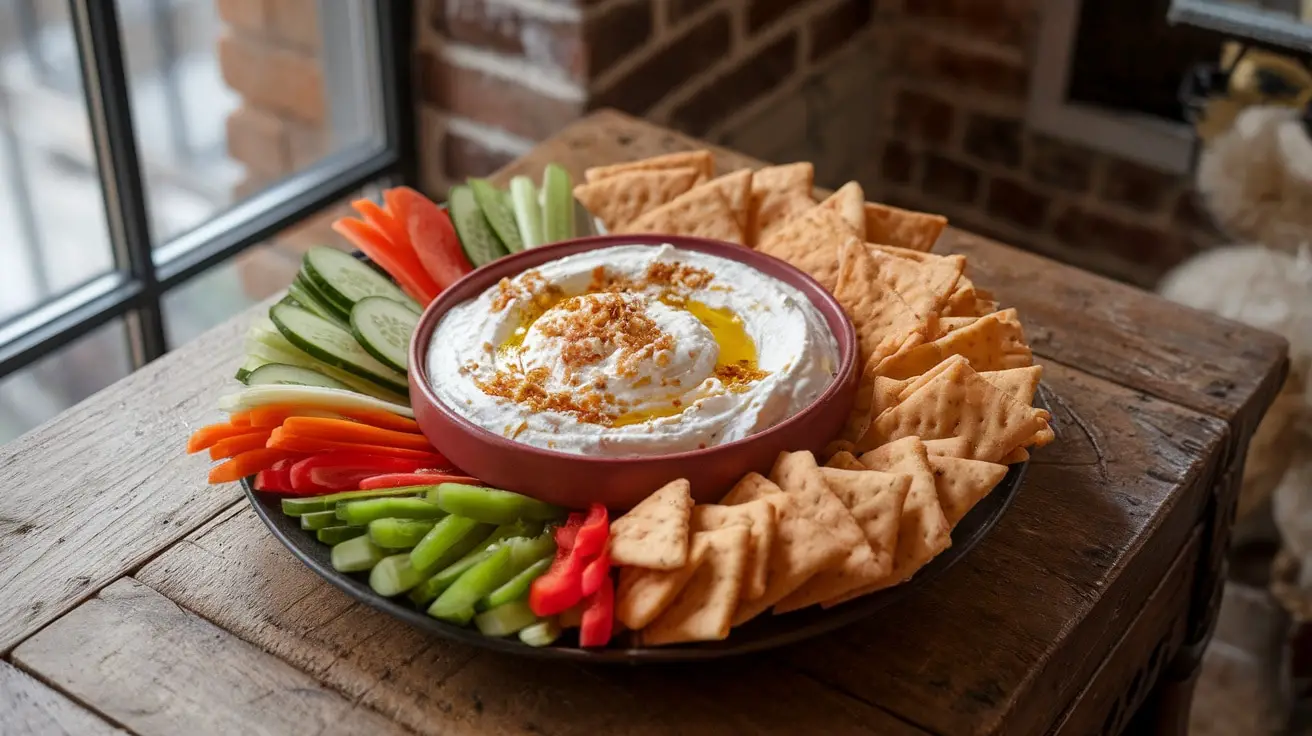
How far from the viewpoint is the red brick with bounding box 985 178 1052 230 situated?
2658 millimetres

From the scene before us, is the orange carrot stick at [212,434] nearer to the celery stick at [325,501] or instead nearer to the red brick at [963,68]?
the celery stick at [325,501]

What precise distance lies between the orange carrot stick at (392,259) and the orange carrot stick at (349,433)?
0.66 ft

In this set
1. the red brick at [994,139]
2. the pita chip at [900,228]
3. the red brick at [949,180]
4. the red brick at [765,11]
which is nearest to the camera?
the pita chip at [900,228]

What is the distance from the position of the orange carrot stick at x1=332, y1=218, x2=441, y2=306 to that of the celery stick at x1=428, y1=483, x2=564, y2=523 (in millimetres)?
310

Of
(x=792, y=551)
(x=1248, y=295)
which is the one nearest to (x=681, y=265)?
(x=792, y=551)

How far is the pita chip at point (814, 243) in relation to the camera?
4.10 feet

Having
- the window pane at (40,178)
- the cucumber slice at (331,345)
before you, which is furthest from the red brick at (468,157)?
the cucumber slice at (331,345)

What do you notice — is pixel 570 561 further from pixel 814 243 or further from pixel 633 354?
pixel 814 243

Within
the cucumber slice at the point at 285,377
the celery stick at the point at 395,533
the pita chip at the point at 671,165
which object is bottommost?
the celery stick at the point at 395,533

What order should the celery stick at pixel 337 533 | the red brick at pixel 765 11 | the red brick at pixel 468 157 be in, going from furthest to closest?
the red brick at pixel 765 11 < the red brick at pixel 468 157 < the celery stick at pixel 337 533

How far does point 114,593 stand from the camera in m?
1.04

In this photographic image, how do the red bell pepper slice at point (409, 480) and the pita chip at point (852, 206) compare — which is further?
the pita chip at point (852, 206)

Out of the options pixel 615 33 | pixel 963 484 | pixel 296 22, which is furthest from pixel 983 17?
pixel 963 484

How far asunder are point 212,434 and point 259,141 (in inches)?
52.0
